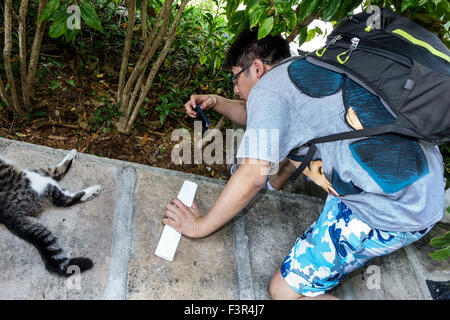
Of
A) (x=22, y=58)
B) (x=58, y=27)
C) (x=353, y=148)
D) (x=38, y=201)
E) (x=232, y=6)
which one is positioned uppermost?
(x=232, y=6)

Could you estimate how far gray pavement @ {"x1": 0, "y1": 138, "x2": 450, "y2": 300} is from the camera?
5.14 ft

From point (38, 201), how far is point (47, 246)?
11.6 inches

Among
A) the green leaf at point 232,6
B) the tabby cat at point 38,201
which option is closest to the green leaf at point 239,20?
the green leaf at point 232,6

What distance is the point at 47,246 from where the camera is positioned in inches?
62.6

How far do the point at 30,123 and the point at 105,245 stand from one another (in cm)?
114

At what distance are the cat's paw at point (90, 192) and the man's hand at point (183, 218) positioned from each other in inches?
15.7

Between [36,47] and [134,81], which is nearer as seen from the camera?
[36,47]

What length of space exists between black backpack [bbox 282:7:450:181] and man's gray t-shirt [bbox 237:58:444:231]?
0.06 metres

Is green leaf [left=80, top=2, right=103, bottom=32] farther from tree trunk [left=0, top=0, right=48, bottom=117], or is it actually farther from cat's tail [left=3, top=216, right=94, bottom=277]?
cat's tail [left=3, top=216, right=94, bottom=277]

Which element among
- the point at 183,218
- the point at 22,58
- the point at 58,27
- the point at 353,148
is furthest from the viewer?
the point at 22,58

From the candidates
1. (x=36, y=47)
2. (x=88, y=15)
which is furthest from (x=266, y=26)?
(x=36, y=47)

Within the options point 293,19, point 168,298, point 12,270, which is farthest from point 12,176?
point 293,19

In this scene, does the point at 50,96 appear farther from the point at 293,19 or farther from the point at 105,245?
the point at 293,19

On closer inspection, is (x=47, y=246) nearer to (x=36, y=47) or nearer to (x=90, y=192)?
(x=90, y=192)
